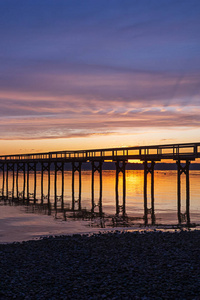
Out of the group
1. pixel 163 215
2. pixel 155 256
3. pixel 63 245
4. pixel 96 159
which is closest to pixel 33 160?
pixel 96 159

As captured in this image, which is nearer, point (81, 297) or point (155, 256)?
point (81, 297)

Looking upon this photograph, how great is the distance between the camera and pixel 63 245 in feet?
48.5

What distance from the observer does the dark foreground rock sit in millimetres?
9359

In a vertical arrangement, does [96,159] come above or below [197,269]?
above

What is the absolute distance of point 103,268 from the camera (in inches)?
444

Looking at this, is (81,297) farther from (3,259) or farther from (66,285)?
(3,259)

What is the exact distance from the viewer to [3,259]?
1283 centimetres

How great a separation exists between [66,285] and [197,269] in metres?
3.85

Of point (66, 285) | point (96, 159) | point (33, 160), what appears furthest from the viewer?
point (33, 160)

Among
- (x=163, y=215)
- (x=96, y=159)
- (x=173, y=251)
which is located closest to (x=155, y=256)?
(x=173, y=251)

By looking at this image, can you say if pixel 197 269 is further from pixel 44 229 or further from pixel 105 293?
pixel 44 229

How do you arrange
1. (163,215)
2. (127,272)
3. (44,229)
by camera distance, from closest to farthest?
(127,272) < (44,229) < (163,215)

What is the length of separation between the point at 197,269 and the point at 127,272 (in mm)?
2057

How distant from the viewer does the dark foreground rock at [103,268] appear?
9359mm
